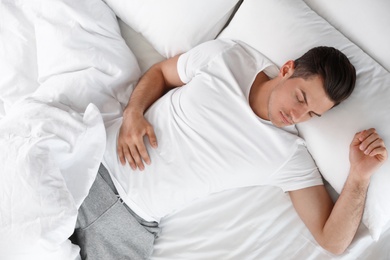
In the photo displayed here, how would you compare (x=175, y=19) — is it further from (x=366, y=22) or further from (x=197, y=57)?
(x=366, y=22)

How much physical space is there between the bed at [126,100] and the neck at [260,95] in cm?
9

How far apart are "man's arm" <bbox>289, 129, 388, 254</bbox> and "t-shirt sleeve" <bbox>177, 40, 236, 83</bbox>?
498mm

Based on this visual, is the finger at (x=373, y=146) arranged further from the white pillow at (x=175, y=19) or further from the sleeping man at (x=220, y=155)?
the white pillow at (x=175, y=19)

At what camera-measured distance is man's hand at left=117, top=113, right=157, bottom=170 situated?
1.11 meters

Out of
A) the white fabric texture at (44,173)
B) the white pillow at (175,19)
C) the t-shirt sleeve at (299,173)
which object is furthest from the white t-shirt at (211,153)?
the white pillow at (175,19)

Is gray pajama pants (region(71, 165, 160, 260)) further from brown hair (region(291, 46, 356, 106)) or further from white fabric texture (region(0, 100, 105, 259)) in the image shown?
brown hair (region(291, 46, 356, 106))

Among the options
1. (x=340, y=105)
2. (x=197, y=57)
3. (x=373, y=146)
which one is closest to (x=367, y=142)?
(x=373, y=146)

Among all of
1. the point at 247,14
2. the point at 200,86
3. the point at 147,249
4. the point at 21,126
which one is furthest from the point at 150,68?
the point at 147,249

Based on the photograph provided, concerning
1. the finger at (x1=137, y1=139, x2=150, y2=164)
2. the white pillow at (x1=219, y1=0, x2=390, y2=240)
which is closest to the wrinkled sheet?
the finger at (x1=137, y1=139, x2=150, y2=164)

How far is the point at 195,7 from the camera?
130 cm

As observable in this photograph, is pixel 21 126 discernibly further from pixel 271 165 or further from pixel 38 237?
pixel 271 165

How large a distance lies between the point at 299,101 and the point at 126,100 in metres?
0.57

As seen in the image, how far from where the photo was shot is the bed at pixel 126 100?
93 cm

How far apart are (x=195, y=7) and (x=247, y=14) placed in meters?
0.18
